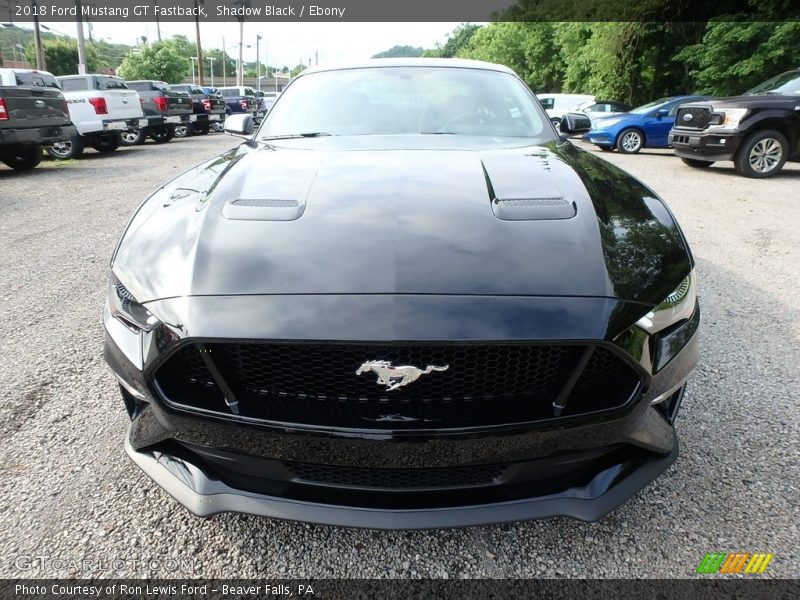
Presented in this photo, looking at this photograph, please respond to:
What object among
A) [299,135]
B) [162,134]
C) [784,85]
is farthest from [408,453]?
[162,134]

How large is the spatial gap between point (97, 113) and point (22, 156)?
2.22 m

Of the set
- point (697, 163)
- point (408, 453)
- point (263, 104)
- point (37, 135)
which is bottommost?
point (263, 104)

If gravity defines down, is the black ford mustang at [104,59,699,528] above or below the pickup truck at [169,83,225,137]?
above

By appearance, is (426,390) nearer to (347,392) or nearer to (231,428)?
(347,392)

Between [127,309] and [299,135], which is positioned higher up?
[299,135]

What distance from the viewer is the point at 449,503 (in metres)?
1.47

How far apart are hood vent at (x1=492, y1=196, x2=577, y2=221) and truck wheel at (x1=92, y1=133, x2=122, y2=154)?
13662 mm

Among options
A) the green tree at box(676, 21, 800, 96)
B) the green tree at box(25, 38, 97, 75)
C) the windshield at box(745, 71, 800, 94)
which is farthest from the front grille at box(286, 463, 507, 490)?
the green tree at box(25, 38, 97, 75)

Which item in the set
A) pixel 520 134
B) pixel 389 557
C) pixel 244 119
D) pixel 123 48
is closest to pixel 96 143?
pixel 244 119

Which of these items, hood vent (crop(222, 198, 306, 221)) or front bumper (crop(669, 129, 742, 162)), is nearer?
hood vent (crop(222, 198, 306, 221))

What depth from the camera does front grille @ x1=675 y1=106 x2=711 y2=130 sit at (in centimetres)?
946

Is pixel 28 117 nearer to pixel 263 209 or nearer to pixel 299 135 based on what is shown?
pixel 299 135

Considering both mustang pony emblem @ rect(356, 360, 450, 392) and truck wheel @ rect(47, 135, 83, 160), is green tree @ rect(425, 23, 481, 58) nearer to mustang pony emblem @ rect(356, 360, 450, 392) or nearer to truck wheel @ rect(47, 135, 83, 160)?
truck wheel @ rect(47, 135, 83, 160)

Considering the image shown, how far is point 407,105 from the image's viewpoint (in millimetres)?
2848
